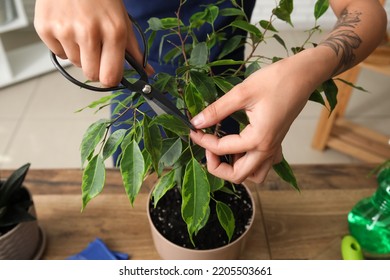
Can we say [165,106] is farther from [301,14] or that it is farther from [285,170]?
[301,14]

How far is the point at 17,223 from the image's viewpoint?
2.00ft

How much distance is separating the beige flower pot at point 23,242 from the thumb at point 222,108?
38 centimetres

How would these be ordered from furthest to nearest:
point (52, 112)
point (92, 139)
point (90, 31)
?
point (52, 112)
point (92, 139)
point (90, 31)

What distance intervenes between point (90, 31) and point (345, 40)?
36 cm

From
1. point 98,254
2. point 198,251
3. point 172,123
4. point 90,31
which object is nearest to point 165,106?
point 172,123

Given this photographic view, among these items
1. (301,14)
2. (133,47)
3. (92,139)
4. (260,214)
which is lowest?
(301,14)

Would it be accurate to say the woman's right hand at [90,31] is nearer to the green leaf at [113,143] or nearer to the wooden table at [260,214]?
the green leaf at [113,143]

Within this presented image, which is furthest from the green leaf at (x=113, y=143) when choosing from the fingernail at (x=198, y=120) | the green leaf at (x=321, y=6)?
the green leaf at (x=321, y=6)

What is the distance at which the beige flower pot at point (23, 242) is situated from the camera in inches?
23.7

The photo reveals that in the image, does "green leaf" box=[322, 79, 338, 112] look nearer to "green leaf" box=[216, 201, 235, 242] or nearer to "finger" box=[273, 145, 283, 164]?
"finger" box=[273, 145, 283, 164]

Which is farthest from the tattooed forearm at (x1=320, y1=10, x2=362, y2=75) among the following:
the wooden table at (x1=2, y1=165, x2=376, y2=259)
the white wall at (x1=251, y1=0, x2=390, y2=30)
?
the white wall at (x1=251, y1=0, x2=390, y2=30)
